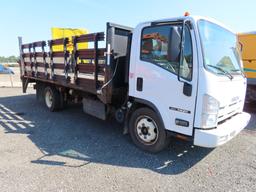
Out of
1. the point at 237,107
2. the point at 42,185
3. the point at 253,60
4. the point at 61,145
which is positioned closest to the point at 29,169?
the point at 42,185

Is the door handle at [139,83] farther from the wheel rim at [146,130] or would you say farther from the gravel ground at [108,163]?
the gravel ground at [108,163]

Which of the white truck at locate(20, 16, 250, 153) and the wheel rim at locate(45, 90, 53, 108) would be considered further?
the wheel rim at locate(45, 90, 53, 108)

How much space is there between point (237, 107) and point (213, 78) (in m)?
1.25

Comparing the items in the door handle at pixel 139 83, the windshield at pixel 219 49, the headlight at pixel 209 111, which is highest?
the windshield at pixel 219 49

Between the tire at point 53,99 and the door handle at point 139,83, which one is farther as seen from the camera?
the tire at point 53,99

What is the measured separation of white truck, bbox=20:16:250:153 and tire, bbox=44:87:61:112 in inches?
66.4

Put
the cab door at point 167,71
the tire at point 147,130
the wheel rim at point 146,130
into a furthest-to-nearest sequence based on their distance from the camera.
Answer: the wheel rim at point 146,130, the tire at point 147,130, the cab door at point 167,71

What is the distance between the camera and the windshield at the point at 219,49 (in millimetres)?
2816

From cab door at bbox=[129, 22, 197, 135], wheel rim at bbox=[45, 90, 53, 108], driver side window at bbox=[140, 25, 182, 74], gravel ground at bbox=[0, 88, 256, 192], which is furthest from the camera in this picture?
wheel rim at bbox=[45, 90, 53, 108]

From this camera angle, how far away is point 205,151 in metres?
3.64

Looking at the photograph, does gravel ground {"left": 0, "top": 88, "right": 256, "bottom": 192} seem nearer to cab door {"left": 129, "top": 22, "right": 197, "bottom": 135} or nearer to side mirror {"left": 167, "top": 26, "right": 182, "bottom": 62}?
cab door {"left": 129, "top": 22, "right": 197, "bottom": 135}

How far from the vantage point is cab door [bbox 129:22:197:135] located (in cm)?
275

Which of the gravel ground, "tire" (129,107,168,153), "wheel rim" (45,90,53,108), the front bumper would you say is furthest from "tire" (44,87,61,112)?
the front bumper

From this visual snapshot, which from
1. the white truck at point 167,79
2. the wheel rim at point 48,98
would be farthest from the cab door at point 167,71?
the wheel rim at point 48,98
